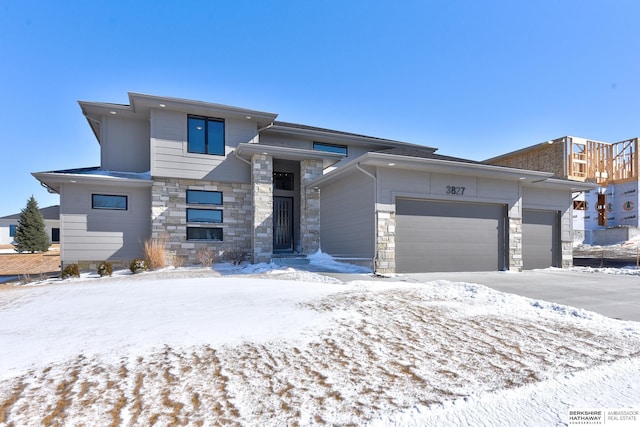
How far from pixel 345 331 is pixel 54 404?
2604 mm

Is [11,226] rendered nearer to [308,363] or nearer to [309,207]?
[309,207]

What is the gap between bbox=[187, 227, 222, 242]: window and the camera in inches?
472

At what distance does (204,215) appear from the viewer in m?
12.2

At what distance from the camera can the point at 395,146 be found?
1593cm

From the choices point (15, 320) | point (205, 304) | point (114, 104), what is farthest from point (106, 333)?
point (114, 104)

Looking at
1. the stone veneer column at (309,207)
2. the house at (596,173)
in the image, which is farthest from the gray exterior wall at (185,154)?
the house at (596,173)

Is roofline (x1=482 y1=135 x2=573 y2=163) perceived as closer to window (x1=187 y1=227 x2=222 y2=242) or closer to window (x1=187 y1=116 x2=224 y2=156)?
window (x1=187 y1=116 x2=224 y2=156)

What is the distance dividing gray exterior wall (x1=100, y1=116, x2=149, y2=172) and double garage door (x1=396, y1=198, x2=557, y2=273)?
1034 cm

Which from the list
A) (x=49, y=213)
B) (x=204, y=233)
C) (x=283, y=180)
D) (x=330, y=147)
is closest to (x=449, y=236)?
(x=330, y=147)

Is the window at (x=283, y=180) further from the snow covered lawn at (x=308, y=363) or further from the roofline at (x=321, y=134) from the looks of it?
the snow covered lawn at (x=308, y=363)

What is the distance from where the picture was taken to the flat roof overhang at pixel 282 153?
11359 mm

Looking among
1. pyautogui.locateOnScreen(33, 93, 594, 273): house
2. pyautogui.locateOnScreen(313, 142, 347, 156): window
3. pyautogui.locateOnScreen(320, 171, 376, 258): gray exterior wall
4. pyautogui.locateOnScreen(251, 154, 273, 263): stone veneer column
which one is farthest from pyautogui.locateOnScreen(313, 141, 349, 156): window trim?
pyautogui.locateOnScreen(251, 154, 273, 263): stone veneer column

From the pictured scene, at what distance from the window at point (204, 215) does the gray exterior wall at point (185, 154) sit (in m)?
1.25

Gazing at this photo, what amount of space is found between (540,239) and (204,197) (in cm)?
1318
